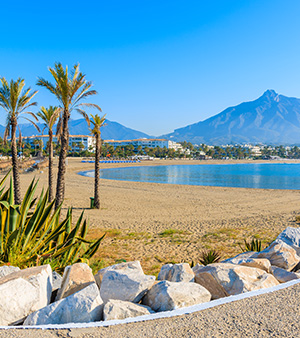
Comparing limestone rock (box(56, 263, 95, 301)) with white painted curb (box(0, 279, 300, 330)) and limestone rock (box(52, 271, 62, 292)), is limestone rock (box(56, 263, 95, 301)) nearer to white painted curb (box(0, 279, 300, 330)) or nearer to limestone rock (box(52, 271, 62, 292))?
limestone rock (box(52, 271, 62, 292))

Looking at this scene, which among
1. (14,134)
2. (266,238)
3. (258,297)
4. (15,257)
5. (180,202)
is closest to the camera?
(258,297)

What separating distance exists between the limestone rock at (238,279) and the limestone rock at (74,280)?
1.52m

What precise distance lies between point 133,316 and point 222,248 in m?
7.33

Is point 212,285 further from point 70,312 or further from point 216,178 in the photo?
point 216,178

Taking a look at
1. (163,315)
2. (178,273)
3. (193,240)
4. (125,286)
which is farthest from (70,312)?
(193,240)

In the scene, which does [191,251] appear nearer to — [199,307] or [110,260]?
[110,260]

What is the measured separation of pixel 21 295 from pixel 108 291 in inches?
35.3

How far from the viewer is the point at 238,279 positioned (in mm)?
3711

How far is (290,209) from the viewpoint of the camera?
61.2 feet

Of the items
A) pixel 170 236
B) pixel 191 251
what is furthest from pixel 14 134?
pixel 191 251

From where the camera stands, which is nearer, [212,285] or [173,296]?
[173,296]

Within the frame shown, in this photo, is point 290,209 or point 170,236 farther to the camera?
point 290,209

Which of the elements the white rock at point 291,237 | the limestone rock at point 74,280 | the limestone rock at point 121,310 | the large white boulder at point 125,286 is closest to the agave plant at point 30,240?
the limestone rock at point 74,280

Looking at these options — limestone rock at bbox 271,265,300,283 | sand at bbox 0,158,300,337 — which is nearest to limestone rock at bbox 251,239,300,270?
limestone rock at bbox 271,265,300,283
